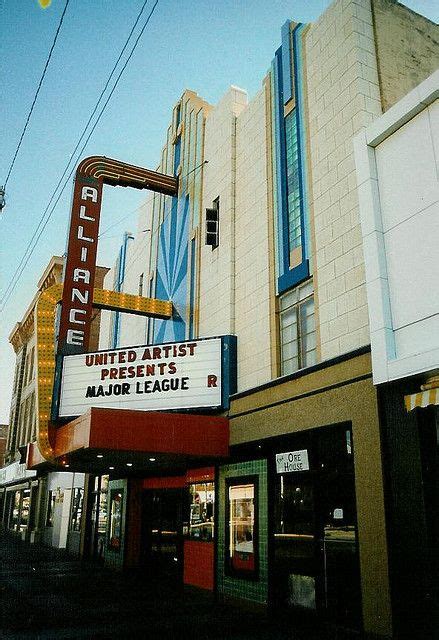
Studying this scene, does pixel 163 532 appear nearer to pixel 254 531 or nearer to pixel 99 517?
pixel 99 517

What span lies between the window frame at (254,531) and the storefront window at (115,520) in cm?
769

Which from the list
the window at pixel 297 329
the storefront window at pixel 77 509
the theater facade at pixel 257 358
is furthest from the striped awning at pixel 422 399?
the storefront window at pixel 77 509

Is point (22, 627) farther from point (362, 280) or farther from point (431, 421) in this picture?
point (362, 280)

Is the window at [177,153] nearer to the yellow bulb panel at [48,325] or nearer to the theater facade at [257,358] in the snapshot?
the theater facade at [257,358]

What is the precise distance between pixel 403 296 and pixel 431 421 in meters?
1.98

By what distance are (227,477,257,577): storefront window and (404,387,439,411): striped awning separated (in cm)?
516

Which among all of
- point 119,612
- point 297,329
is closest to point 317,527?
point 297,329

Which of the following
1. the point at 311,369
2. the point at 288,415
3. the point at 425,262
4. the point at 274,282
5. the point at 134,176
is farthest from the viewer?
the point at 134,176

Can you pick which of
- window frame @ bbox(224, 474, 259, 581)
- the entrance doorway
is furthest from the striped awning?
the entrance doorway

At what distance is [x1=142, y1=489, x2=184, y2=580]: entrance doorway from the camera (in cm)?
1661

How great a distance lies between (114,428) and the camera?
11.8 m

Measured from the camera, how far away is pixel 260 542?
1168 centimetres

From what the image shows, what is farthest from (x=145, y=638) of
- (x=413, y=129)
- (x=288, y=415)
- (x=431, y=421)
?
(x=413, y=129)

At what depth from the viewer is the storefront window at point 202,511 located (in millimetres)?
14039
